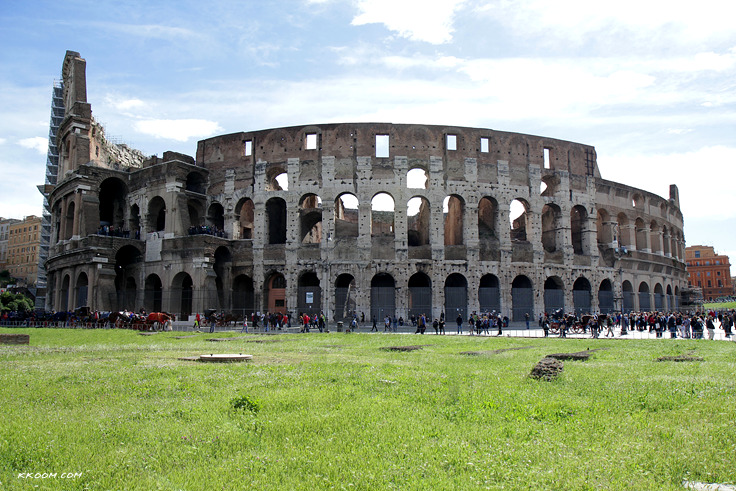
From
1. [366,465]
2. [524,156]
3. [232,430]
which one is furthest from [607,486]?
[524,156]

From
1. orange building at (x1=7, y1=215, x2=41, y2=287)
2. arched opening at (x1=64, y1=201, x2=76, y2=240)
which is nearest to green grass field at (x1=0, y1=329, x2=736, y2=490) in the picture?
arched opening at (x1=64, y1=201, x2=76, y2=240)

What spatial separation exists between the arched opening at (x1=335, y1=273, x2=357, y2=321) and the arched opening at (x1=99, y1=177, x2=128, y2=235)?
1697 cm

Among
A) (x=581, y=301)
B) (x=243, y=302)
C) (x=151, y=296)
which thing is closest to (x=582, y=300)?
(x=581, y=301)

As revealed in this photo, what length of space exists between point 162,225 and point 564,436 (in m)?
37.5

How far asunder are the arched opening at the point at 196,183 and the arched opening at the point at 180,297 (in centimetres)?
617

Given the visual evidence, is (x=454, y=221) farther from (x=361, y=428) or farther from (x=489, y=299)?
(x=361, y=428)

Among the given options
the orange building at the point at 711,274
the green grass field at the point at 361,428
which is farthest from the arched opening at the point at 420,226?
the orange building at the point at 711,274

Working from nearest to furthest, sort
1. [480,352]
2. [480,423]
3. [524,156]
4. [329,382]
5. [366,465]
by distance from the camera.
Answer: [366,465] < [480,423] < [329,382] < [480,352] < [524,156]

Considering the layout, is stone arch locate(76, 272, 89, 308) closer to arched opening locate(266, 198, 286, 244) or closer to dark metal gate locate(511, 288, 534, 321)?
arched opening locate(266, 198, 286, 244)

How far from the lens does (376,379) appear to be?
9883 millimetres

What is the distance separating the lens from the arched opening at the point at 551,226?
38.7 m

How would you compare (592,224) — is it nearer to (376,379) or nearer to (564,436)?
(376,379)

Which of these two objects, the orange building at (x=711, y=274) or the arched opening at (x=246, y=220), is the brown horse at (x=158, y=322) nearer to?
the arched opening at (x=246, y=220)

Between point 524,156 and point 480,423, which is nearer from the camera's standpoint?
point 480,423
